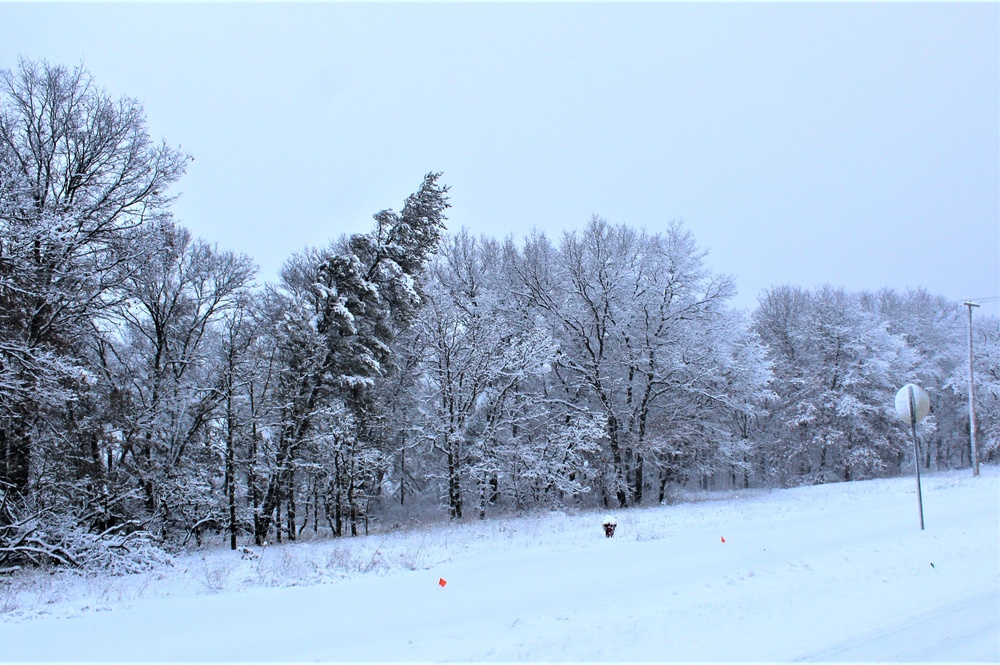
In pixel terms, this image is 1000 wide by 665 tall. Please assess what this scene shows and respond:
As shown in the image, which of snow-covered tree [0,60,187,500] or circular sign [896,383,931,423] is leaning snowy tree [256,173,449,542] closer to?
snow-covered tree [0,60,187,500]

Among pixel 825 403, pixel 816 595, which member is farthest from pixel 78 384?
pixel 825 403

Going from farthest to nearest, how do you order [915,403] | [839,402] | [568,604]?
[839,402] < [915,403] < [568,604]

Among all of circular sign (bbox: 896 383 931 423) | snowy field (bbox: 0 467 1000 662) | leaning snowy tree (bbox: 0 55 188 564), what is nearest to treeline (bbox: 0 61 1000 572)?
leaning snowy tree (bbox: 0 55 188 564)

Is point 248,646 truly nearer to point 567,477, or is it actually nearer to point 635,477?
point 567,477

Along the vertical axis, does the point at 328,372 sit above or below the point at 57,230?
below

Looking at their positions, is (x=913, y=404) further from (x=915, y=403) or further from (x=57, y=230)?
(x=57, y=230)

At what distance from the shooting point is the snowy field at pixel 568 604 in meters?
5.57

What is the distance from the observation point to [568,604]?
23.1 feet

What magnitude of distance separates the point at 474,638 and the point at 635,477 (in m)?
21.6

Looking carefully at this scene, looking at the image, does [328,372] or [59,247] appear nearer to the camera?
Result: [59,247]

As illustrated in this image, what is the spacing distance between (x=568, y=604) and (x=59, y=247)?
13.1 metres

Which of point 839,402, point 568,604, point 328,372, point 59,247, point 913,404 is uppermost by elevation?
point 59,247

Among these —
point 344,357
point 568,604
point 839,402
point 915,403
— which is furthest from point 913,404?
point 839,402

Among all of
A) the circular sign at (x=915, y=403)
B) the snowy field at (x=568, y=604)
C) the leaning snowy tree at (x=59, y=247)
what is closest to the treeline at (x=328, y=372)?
the leaning snowy tree at (x=59, y=247)
